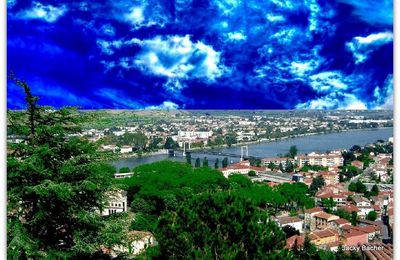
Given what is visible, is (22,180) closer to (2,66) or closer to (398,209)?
(2,66)

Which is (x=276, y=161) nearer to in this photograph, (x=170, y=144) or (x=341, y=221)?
(x=170, y=144)

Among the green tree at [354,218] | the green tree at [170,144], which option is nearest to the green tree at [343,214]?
the green tree at [354,218]

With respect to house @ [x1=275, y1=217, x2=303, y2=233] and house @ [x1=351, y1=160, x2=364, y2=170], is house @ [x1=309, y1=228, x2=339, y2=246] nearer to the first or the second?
house @ [x1=275, y1=217, x2=303, y2=233]

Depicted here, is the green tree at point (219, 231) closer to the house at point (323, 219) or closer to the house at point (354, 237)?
the house at point (354, 237)

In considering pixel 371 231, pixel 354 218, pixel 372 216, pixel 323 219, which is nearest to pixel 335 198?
pixel 372 216

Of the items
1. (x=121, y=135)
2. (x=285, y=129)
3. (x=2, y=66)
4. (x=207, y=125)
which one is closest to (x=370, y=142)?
(x=285, y=129)

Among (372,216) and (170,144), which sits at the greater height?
(170,144)
